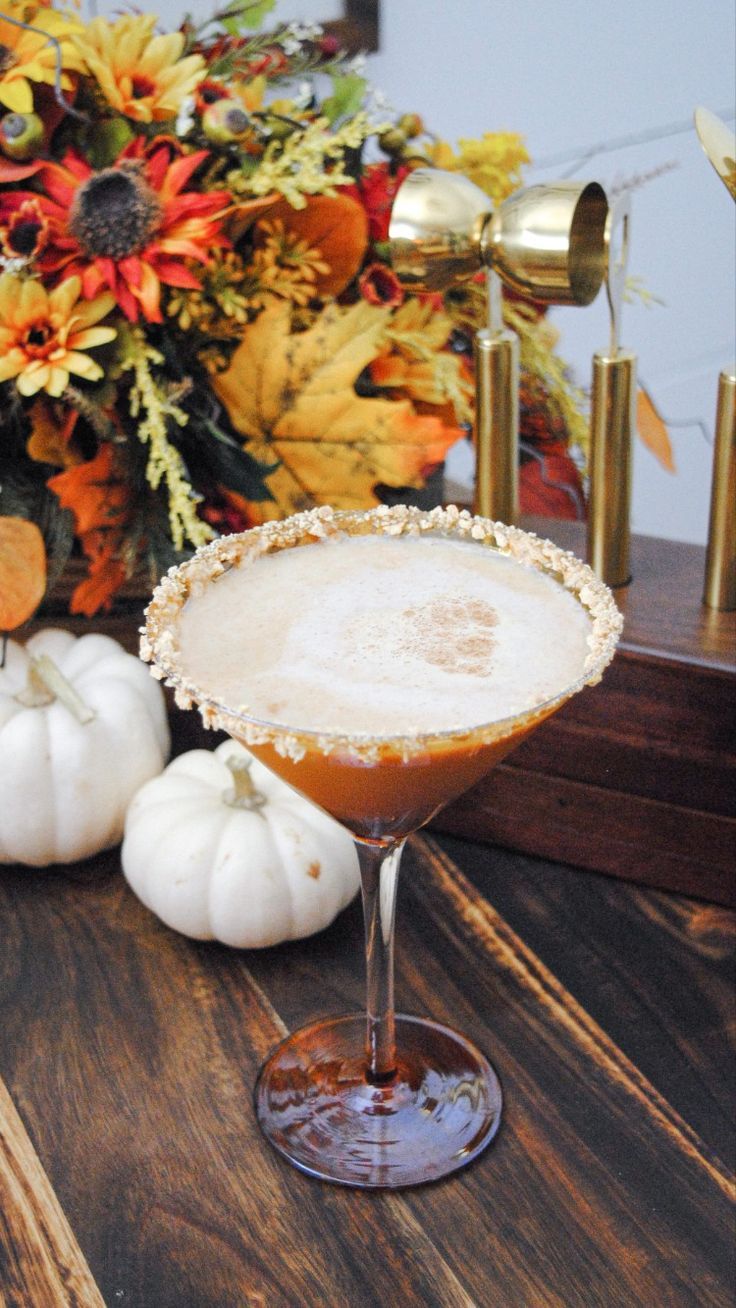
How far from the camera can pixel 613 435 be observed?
3.13 feet

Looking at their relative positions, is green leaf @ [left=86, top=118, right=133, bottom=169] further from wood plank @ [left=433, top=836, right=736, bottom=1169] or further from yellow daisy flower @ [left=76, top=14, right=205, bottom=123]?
wood plank @ [left=433, top=836, right=736, bottom=1169]

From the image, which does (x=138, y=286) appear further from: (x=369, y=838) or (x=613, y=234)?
(x=369, y=838)

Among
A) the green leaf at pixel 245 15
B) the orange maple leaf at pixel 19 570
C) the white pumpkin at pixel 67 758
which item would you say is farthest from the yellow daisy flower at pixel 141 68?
the white pumpkin at pixel 67 758

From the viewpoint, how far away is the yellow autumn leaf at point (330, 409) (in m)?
1.03

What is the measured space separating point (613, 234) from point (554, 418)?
33cm

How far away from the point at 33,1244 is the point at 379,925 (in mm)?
268

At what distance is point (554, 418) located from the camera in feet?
3.93

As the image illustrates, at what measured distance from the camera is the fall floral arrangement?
0.98 m

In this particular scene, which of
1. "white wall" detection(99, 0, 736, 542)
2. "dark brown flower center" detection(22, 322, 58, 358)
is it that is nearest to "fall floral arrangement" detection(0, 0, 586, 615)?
"dark brown flower center" detection(22, 322, 58, 358)

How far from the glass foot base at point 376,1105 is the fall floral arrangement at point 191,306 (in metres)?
0.38

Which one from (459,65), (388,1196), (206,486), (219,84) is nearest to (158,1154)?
(388,1196)

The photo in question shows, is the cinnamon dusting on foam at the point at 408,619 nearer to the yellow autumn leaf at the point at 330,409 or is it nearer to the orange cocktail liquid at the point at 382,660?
the orange cocktail liquid at the point at 382,660

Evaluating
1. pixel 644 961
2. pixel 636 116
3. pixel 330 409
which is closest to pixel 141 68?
pixel 330 409

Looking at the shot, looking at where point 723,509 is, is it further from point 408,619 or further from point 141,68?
point 141,68
